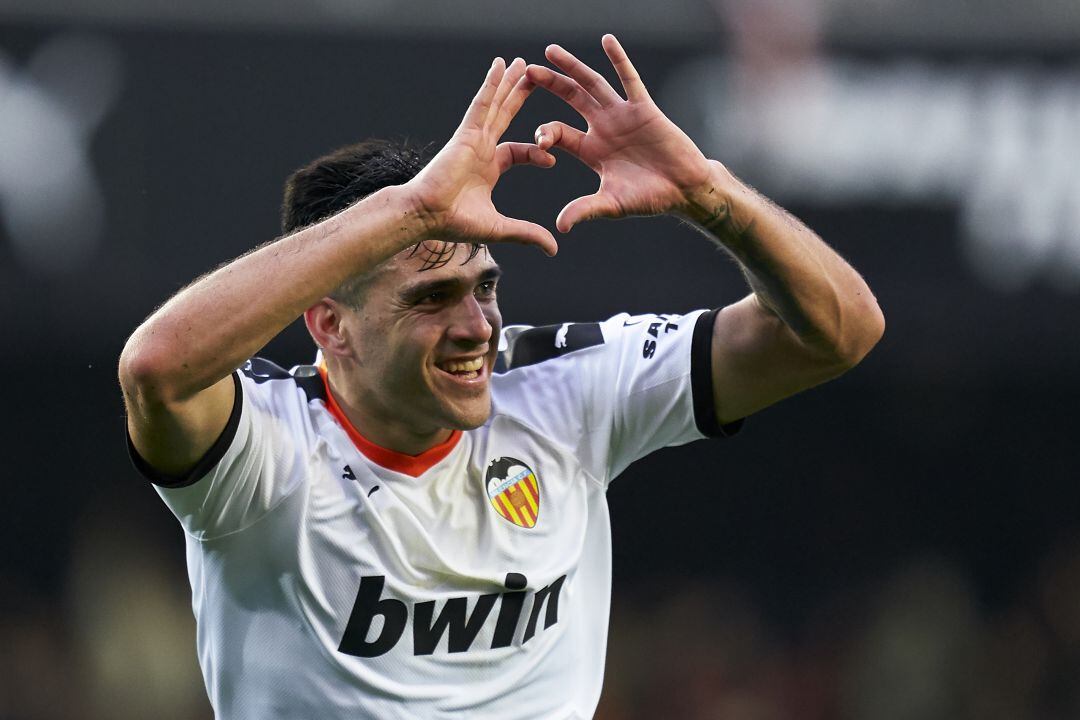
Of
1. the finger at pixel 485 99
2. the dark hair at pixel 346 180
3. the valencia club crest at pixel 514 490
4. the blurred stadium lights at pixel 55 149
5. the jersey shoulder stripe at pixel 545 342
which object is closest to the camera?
the finger at pixel 485 99

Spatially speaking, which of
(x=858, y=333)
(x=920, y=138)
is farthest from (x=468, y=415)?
(x=920, y=138)

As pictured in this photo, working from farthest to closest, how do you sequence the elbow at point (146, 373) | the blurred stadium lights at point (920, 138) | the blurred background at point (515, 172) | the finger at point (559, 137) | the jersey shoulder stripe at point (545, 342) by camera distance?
the blurred stadium lights at point (920, 138), the blurred background at point (515, 172), the jersey shoulder stripe at point (545, 342), the finger at point (559, 137), the elbow at point (146, 373)

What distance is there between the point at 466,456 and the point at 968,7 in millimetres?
4172

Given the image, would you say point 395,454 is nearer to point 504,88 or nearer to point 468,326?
point 468,326

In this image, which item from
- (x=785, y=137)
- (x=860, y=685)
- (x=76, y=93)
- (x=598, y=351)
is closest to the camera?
Answer: (x=598, y=351)

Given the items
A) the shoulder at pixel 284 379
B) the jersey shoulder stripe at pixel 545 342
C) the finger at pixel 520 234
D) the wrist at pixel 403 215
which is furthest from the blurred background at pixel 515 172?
the wrist at pixel 403 215

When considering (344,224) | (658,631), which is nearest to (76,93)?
(344,224)

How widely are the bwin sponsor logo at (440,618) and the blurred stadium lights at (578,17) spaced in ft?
11.5

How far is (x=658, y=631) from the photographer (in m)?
9.07

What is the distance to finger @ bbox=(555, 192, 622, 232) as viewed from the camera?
325cm

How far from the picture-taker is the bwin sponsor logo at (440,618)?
353 cm

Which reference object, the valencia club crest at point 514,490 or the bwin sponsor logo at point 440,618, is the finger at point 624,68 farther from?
the bwin sponsor logo at point 440,618

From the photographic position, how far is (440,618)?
11.8 ft

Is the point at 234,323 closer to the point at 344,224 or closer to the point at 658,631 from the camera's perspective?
the point at 344,224
